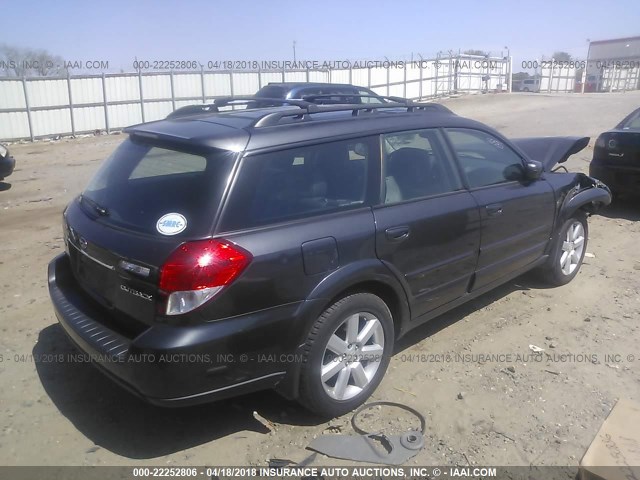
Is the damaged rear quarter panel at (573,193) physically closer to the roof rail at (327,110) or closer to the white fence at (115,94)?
the roof rail at (327,110)

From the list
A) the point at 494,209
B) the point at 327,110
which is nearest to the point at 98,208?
the point at 327,110

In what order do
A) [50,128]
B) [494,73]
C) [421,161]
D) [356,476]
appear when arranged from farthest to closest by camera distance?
[494,73] < [50,128] < [421,161] < [356,476]

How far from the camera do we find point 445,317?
15.0 feet

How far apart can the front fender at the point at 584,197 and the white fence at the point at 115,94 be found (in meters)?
16.7

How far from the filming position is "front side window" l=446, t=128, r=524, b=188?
13.4 ft

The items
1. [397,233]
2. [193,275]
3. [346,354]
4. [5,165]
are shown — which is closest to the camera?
[193,275]

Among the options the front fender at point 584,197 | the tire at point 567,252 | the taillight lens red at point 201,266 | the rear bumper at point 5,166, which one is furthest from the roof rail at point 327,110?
the rear bumper at point 5,166

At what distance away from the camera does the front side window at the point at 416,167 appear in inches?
138

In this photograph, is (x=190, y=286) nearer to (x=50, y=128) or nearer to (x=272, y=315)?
(x=272, y=315)

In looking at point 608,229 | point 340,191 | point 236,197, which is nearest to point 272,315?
point 236,197

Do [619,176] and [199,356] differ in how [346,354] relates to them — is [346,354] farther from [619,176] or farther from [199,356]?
[619,176]

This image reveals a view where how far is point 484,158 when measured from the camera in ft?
14.4

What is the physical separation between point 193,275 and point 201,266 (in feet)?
0.18

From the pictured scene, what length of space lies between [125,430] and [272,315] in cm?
114
